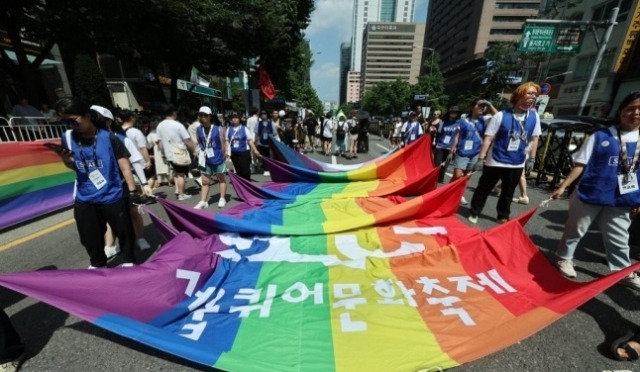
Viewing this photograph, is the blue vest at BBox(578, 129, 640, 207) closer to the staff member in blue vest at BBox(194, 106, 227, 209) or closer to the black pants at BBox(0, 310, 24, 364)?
the black pants at BBox(0, 310, 24, 364)

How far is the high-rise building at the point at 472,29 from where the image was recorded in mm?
62125

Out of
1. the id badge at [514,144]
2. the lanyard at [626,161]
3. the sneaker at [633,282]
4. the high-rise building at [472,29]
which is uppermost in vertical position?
the high-rise building at [472,29]

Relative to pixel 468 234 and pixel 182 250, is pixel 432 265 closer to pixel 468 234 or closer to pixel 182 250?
pixel 468 234

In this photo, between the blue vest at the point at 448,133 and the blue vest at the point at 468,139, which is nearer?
the blue vest at the point at 468,139

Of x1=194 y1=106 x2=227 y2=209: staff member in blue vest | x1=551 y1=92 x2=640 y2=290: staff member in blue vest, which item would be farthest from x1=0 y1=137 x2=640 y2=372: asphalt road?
x1=194 y1=106 x2=227 y2=209: staff member in blue vest

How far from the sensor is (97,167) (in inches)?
105

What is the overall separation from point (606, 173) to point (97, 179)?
4.86m

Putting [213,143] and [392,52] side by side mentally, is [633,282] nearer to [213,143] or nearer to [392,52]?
[213,143]

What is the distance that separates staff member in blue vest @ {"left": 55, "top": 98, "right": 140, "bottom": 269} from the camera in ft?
8.62

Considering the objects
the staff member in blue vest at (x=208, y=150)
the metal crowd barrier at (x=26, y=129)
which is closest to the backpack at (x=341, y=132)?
the staff member in blue vest at (x=208, y=150)

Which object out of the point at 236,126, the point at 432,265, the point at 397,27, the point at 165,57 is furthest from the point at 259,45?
the point at 397,27

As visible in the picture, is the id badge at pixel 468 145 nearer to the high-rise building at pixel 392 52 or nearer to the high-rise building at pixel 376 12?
the high-rise building at pixel 392 52

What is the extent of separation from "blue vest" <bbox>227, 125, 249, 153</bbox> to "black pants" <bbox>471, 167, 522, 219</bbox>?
4.58m

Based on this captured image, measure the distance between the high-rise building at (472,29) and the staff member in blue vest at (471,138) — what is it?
62604 millimetres
